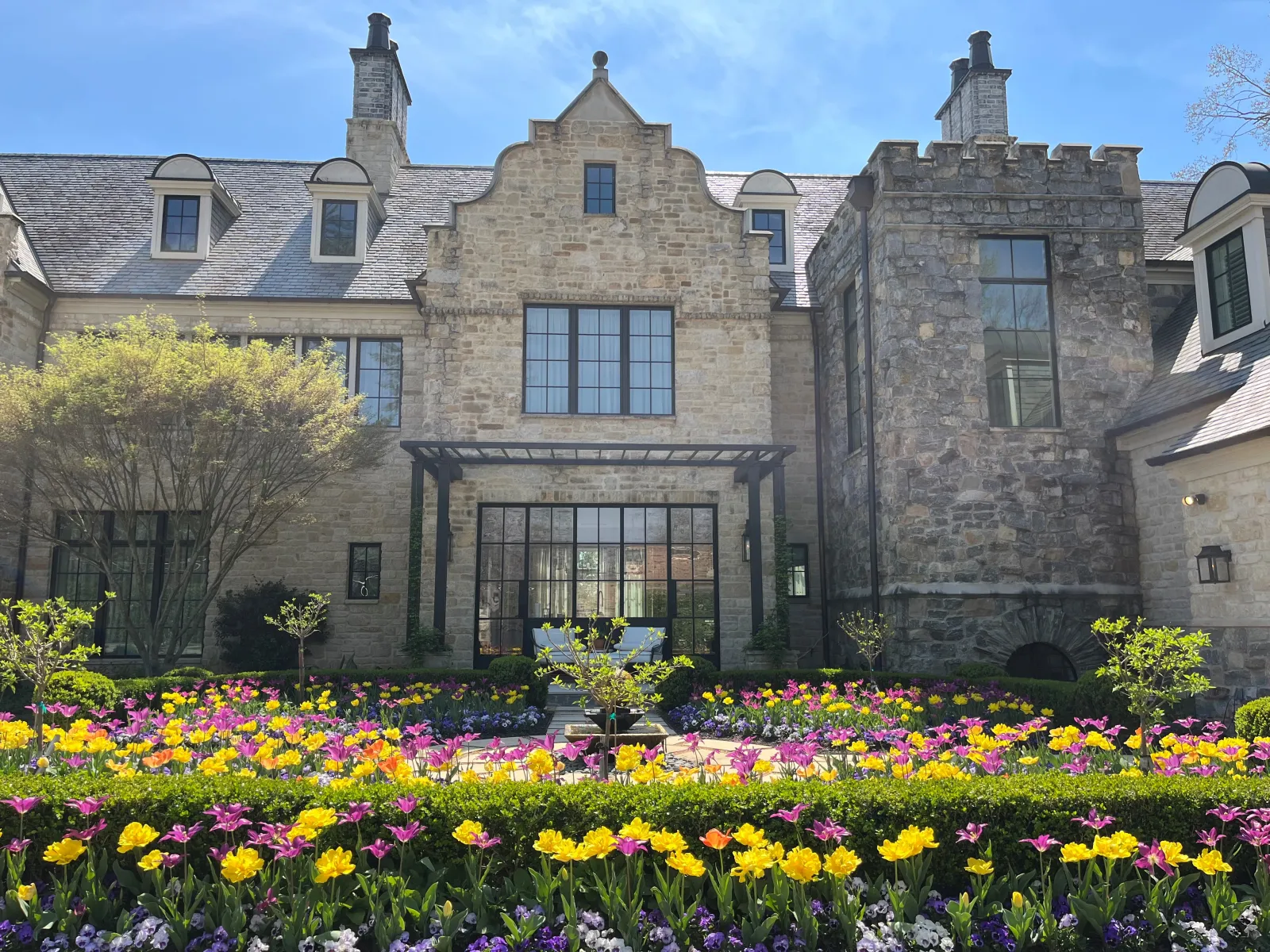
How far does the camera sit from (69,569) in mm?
16734

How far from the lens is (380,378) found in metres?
17.5

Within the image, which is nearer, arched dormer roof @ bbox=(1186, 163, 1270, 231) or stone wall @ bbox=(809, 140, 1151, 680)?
arched dormer roof @ bbox=(1186, 163, 1270, 231)

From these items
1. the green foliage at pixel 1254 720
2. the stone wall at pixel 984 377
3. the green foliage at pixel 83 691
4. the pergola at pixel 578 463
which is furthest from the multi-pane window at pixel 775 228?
the green foliage at pixel 83 691

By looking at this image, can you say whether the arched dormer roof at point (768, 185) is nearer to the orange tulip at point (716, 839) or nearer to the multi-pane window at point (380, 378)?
the multi-pane window at point (380, 378)

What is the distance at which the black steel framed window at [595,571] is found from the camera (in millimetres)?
15828

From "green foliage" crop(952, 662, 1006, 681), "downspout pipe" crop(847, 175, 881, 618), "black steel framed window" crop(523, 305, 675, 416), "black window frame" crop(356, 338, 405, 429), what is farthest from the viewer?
"black window frame" crop(356, 338, 405, 429)

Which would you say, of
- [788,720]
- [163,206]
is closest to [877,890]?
[788,720]

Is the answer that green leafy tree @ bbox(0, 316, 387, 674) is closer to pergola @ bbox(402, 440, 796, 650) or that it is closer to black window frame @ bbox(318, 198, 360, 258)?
pergola @ bbox(402, 440, 796, 650)

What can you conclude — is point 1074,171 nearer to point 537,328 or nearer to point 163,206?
point 537,328

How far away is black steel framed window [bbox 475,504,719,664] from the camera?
1583 cm

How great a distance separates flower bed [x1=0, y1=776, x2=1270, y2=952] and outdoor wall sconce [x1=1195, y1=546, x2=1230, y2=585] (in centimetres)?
662

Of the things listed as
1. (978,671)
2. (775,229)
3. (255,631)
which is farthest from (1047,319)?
(255,631)

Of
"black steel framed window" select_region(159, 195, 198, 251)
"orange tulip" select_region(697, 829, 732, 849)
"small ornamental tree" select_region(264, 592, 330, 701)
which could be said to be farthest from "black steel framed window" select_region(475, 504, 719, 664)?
"orange tulip" select_region(697, 829, 732, 849)

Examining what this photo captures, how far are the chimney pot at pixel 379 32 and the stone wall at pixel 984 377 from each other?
40.7 ft
